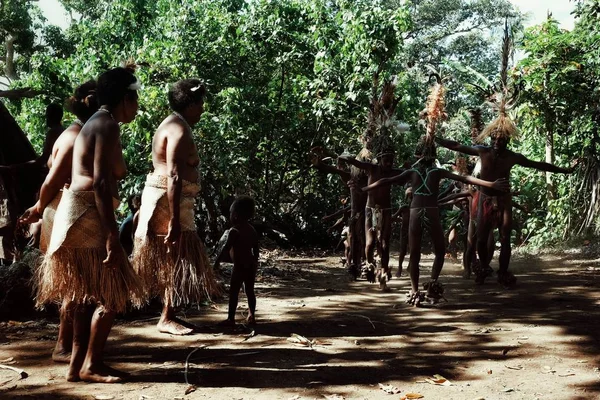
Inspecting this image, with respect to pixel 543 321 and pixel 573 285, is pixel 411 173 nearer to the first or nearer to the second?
pixel 543 321

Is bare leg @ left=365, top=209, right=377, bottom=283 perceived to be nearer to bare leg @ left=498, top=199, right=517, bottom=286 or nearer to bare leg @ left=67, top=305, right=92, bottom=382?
bare leg @ left=498, top=199, right=517, bottom=286

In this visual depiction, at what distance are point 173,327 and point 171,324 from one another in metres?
0.04

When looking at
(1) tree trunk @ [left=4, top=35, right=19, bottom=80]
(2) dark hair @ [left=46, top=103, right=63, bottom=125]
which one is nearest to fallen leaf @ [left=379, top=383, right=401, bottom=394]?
(2) dark hair @ [left=46, top=103, right=63, bottom=125]

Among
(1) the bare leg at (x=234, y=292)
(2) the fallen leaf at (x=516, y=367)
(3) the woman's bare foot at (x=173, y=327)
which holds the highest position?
(1) the bare leg at (x=234, y=292)

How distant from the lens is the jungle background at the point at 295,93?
1050 cm

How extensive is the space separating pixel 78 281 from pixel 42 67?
6.91 metres

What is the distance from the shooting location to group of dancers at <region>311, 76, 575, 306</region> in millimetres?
6395

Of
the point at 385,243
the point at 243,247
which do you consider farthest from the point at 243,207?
the point at 385,243

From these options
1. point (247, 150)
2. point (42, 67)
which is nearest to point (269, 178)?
point (247, 150)

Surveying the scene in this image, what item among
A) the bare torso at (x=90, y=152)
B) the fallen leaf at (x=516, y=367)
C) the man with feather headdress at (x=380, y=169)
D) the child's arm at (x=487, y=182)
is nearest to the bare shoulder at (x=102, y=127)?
the bare torso at (x=90, y=152)

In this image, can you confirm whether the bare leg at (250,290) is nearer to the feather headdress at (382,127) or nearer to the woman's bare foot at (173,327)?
the woman's bare foot at (173,327)

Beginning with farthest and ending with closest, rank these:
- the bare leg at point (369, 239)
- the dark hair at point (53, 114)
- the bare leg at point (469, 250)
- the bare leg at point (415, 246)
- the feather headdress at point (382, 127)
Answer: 1. the bare leg at point (469, 250)
2. the bare leg at point (369, 239)
3. the feather headdress at point (382, 127)
4. the bare leg at point (415, 246)
5. the dark hair at point (53, 114)

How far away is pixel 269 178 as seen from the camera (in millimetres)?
13812

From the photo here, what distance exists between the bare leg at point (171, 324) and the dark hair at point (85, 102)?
1459 mm
